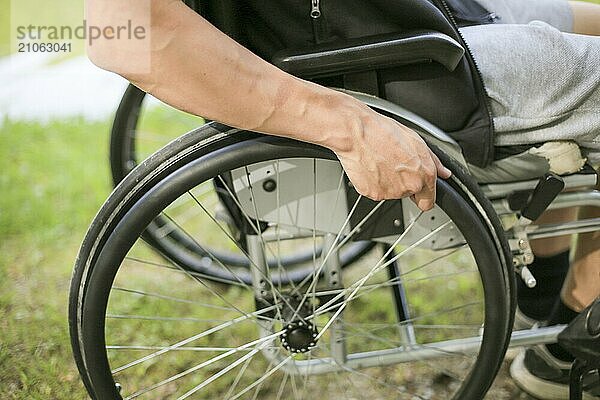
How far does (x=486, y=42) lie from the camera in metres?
1.25

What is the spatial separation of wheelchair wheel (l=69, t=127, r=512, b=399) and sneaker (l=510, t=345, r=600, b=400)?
0.44ft

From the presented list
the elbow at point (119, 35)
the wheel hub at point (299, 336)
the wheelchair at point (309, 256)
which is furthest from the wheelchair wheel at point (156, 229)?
the elbow at point (119, 35)

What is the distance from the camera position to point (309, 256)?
191 centimetres

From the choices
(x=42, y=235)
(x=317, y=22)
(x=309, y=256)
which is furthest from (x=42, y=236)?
(x=317, y=22)

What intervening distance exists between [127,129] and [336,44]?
0.75 metres

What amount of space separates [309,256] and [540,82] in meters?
0.83

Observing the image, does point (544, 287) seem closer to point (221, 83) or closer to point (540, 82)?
point (540, 82)

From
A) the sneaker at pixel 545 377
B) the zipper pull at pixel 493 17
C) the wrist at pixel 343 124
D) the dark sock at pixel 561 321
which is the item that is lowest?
the sneaker at pixel 545 377

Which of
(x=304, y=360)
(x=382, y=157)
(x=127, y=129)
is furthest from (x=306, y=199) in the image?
(x=127, y=129)

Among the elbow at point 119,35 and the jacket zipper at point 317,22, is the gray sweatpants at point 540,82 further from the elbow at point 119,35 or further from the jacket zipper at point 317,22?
the elbow at point 119,35

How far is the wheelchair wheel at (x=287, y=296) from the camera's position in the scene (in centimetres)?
114

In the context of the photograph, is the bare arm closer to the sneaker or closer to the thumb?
the thumb

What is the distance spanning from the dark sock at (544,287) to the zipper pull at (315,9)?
2.68ft

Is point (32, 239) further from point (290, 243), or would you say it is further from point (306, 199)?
point (306, 199)
